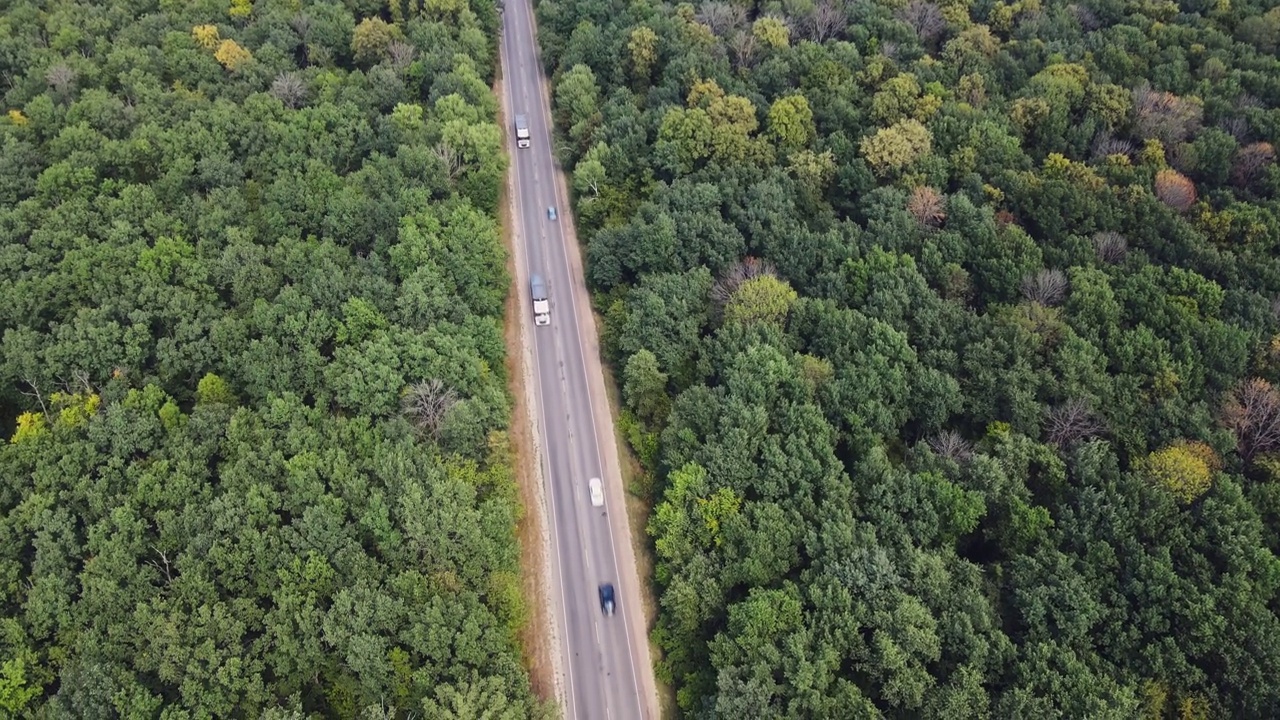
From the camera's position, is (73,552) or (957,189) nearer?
(73,552)

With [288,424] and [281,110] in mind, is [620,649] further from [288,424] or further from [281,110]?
[281,110]

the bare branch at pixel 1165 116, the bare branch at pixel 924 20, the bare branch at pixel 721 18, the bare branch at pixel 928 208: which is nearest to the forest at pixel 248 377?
the bare branch at pixel 721 18

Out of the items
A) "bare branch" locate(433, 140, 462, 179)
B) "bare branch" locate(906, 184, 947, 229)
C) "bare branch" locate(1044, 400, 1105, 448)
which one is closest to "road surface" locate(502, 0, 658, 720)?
"bare branch" locate(433, 140, 462, 179)

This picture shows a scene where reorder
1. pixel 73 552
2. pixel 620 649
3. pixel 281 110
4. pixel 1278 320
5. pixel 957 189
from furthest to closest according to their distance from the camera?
pixel 281 110 < pixel 957 189 < pixel 1278 320 < pixel 620 649 < pixel 73 552

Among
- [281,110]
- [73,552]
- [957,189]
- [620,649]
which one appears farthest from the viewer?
[281,110]

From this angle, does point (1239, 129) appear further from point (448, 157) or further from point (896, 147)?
point (448, 157)

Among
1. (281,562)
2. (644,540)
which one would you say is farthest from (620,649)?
(281,562)

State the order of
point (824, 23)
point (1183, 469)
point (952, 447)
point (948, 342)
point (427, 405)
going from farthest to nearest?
point (824, 23), point (948, 342), point (427, 405), point (952, 447), point (1183, 469)

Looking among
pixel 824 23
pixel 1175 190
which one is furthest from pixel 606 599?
pixel 824 23

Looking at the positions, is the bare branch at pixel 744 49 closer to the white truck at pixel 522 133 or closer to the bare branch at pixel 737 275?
the white truck at pixel 522 133
